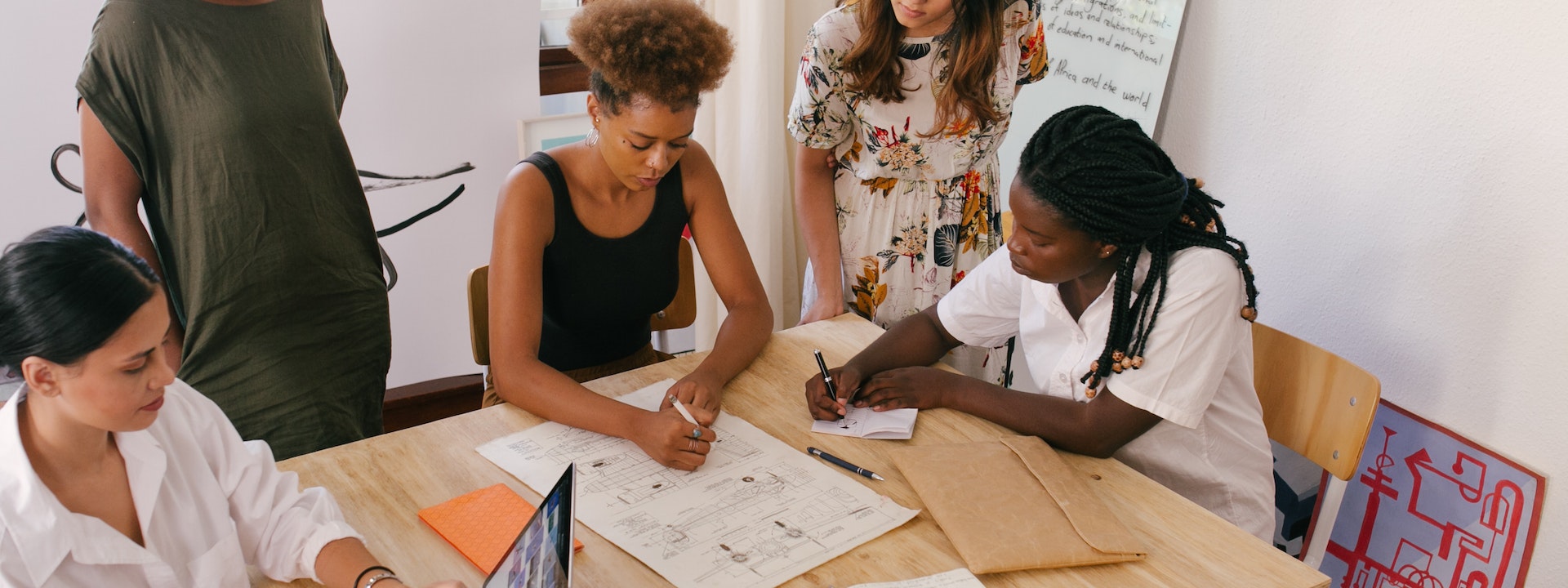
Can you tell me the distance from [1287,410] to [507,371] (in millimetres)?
1281

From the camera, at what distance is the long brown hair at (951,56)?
6.45ft

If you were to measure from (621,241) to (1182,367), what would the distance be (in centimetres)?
94

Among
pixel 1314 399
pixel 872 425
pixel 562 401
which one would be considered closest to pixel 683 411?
pixel 562 401

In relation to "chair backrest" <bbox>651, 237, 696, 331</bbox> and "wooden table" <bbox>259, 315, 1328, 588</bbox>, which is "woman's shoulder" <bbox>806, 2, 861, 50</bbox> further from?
"wooden table" <bbox>259, 315, 1328, 588</bbox>

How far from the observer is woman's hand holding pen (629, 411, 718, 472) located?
141cm

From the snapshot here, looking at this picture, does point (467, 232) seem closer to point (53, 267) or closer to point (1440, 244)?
point (53, 267)

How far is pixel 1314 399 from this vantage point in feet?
5.56

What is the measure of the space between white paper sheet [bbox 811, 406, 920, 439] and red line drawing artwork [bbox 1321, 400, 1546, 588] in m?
1.24

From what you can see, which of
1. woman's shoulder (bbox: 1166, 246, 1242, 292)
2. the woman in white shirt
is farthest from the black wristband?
woman's shoulder (bbox: 1166, 246, 1242, 292)

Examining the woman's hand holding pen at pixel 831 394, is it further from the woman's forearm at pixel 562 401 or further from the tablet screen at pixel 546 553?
the tablet screen at pixel 546 553

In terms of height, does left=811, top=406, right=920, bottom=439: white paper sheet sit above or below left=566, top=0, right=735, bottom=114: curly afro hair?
below

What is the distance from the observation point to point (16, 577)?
0.94 metres

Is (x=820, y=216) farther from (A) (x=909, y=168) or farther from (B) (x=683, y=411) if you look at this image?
(B) (x=683, y=411)

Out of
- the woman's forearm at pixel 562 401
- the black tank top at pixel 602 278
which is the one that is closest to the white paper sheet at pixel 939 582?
the woman's forearm at pixel 562 401
